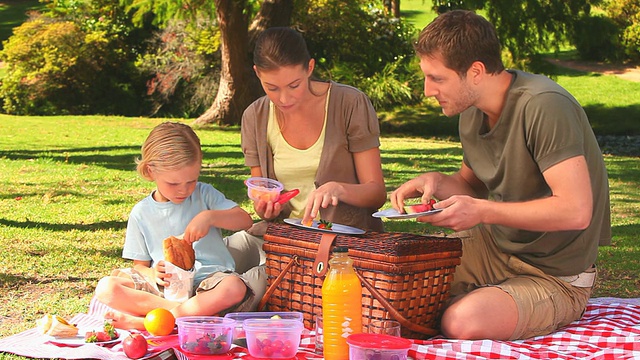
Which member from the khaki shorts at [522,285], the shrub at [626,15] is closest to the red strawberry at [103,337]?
the khaki shorts at [522,285]

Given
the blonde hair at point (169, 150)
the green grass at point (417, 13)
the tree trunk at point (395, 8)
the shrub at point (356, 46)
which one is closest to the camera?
the blonde hair at point (169, 150)

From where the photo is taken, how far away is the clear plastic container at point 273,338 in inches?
137

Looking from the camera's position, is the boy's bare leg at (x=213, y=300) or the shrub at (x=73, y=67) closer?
the boy's bare leg at (x=213, y=300)

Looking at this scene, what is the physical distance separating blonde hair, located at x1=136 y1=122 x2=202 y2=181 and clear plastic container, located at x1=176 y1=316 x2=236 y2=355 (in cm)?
85

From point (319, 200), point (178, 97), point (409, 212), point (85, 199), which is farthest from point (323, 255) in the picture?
point (178, 97)

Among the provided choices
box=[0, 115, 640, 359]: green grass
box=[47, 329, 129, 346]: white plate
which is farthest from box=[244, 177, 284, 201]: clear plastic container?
box=[0, 115, 640, 359]: green grass

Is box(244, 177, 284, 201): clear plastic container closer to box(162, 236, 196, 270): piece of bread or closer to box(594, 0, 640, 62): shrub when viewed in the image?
box(162, 236, 196, 270): piece of bread

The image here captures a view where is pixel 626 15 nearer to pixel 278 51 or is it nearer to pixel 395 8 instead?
pixel 395 8

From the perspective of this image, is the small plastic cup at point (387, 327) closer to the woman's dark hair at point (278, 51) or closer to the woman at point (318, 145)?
the woman at point (318, 145)

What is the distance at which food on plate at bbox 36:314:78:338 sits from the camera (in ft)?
12.3

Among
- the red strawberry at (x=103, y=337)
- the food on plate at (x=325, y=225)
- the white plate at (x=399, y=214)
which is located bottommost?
the red strawberry at (x=103, y=337)

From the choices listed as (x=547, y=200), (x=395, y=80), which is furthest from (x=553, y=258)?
(x=395, y=80)

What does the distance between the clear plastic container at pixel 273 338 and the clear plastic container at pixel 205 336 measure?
10cm

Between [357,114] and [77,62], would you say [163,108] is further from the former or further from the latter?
[357,114]
